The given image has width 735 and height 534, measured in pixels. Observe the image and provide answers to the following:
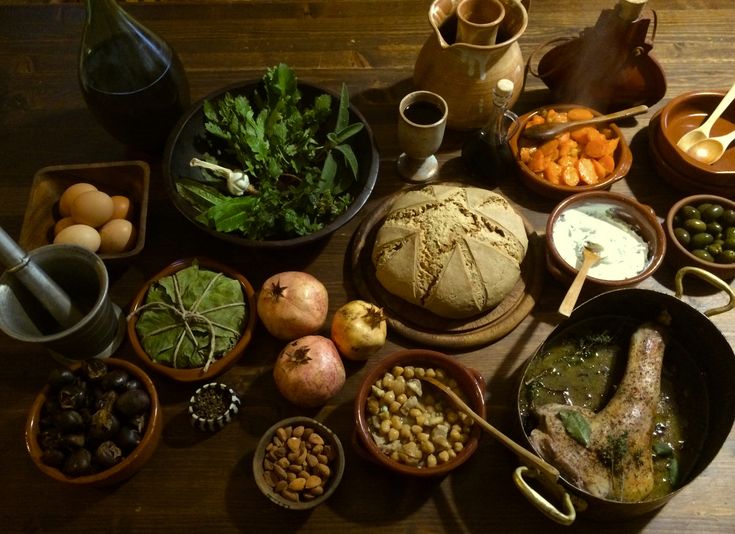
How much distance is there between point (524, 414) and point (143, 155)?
1268mm

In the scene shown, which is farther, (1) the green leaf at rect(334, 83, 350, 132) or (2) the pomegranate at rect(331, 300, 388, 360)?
(1) the green leaf at rect(334, 83, 350, 132)

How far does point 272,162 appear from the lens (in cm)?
151

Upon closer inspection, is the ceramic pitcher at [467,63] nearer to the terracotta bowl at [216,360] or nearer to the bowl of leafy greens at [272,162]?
the bowl of leafy greens at [272,162]

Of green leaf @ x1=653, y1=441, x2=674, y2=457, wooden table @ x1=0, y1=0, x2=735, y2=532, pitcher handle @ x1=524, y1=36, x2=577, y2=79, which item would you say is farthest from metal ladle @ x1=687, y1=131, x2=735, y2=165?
green leaf @ x1=653, y1=441, x2=674, y2=457

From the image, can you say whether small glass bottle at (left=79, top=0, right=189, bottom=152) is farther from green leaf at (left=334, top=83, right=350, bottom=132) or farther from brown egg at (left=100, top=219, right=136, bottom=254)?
green leaf at (left=334, top=83, right=350, bottom=132)

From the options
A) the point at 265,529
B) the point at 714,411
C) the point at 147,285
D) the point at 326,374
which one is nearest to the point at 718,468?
the point at 714,411

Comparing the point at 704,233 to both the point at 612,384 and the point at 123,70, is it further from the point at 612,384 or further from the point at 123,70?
the point at 123,70

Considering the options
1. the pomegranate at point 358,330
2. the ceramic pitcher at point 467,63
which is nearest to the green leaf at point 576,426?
the pomegranate at point 358,330

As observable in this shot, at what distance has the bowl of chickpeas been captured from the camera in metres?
1.20

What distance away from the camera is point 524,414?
1.26m

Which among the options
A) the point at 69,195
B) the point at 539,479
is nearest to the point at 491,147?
the point at 539,479

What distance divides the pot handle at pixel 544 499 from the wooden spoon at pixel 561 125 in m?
0.93

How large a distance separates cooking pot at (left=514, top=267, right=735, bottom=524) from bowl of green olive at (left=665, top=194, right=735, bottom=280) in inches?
7.9

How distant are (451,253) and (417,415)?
15.0 inches
